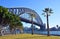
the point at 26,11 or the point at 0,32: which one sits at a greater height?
the point at 26,11

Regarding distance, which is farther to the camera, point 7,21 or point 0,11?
point 7,21

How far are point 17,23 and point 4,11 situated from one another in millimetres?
34941

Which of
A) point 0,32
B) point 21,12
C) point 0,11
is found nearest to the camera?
point 0,11

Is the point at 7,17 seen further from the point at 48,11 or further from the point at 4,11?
the point at 48,11

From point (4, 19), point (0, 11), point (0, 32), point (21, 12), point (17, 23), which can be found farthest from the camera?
point (21, 12)

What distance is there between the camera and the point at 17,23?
351 feet

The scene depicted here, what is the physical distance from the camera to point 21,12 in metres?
121

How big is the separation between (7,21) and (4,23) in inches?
84.4

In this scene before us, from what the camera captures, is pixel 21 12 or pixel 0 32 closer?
pixel 0 32

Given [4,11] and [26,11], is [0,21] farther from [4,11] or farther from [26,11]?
[26,11]

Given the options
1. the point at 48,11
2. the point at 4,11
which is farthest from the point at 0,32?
the point at 48,11

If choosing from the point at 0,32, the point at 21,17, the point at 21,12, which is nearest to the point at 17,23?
the point at 21,17

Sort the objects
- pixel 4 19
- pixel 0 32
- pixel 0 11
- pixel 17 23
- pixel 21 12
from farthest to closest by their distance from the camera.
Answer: pixel 21 12
pixel 17 23
pixel 0 32
pixel 4 19
pixel 0 11

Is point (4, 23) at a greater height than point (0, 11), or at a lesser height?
lesser
